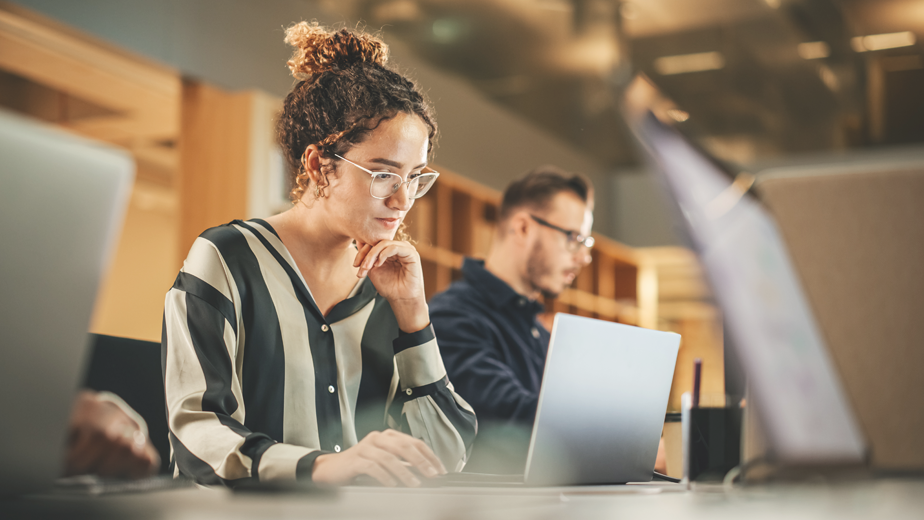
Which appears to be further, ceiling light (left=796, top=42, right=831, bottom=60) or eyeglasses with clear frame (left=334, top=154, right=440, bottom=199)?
ceiling light (left=796, top=42, right=831, bottom=60)

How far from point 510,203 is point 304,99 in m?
1.17

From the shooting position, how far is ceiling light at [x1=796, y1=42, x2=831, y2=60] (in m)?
4.82

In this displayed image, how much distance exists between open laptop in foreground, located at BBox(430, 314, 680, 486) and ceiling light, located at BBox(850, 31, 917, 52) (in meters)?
4.38

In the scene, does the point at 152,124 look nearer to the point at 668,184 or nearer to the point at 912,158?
the point at 668,184

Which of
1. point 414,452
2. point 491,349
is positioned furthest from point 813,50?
point 414,452

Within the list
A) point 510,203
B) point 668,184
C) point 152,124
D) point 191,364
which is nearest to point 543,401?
point 668,184

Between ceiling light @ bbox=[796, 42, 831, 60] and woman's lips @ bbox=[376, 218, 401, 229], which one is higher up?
ceiling light @ bbox=[796, 42, 831, 60]

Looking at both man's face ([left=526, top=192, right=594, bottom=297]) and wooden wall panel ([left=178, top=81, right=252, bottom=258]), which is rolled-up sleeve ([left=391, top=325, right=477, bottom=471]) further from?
wooden wall panel ([left=178, top=81, right=252, bottom=258])

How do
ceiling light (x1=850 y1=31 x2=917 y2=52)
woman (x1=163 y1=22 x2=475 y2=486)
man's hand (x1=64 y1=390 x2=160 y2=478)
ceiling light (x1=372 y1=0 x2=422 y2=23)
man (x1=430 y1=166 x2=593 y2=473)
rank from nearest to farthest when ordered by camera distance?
1. man's hand (x1=64 y1=390 x2=160 y2=478)
2. woman (x1=163 y1=22 x2=475 y2=486)
3. man (x1=430 y1=166 x2=593 y2=473)
4. ceiling light (x1=372 y1=0 x2=422 y2=23)
5. ceiling light (x1=850 y1=31 x2=917 y2=52)

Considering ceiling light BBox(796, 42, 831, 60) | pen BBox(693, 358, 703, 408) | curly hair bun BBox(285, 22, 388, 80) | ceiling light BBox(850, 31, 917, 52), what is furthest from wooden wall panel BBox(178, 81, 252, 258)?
ceiling light BBox(850, 31, 917, 52)

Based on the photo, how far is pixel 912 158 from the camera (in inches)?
232

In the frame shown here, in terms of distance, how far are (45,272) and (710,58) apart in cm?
509

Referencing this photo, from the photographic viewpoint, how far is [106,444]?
2.52ft

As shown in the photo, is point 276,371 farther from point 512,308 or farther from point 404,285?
point 512,308
